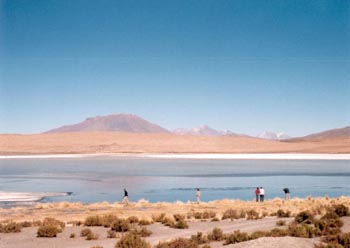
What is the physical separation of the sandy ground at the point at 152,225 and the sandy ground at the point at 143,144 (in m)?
85.6

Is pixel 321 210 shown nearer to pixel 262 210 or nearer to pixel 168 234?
pixel 262 210

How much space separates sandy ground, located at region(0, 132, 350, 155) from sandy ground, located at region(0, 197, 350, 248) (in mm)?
85566

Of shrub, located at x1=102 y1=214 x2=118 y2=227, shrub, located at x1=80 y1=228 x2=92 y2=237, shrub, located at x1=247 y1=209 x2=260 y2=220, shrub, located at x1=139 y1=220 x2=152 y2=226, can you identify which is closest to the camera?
shrub, located at x1=80 y1=228 x2=92 y2=237

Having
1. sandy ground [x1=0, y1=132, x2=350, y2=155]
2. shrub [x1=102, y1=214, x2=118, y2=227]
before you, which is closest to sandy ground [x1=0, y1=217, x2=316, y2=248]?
shrub [x1=102, y1=214, x2=118, y2=227]

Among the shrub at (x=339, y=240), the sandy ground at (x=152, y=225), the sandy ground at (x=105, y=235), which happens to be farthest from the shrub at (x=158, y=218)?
the shrub at (x=339, y=240)

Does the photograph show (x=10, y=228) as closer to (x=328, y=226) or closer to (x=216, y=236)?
(x=216, y=236)

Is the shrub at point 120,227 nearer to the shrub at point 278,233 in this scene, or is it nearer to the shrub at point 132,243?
the shrub at point 132,243

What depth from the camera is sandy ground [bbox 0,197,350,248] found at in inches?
552

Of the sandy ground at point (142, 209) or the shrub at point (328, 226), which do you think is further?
the sandy ground at point (142, 209)

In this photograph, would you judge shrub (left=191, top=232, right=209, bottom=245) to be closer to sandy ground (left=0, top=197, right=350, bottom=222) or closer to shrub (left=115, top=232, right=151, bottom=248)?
shrub (left=115, top=232, right=151, bottom=248)

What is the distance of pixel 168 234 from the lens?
1573 cm

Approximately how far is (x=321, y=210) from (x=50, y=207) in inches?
494

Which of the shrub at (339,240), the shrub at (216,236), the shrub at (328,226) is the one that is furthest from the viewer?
the shrub at (216,236)

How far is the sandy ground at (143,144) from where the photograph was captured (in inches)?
4532
